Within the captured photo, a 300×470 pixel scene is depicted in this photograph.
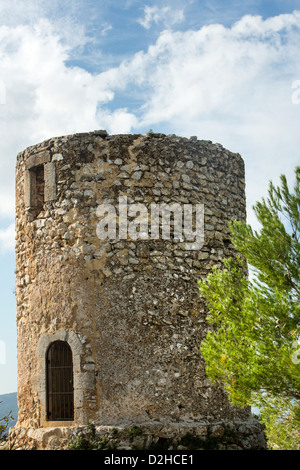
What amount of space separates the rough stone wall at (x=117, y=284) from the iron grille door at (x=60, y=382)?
143mm

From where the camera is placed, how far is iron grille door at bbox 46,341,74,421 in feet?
28.9

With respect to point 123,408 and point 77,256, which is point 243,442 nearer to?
point 123,408

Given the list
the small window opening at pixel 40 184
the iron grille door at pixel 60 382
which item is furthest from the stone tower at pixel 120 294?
the small window opening at pixel 40 184

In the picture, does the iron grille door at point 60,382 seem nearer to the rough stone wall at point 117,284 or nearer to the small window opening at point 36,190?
the rough stone wall at point 117,284

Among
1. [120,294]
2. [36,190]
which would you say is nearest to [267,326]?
[120,294]

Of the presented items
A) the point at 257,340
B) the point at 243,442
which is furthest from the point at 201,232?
the point at 243,442

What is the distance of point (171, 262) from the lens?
901cm

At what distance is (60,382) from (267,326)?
350 centimetres

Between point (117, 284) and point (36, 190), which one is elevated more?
point (36, 190)

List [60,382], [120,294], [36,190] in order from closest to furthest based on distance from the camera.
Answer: [120,294], [60,382], [36,190]

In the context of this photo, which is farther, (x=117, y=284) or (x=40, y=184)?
(x=40, y=184)

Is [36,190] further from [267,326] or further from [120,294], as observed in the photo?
[267,326]

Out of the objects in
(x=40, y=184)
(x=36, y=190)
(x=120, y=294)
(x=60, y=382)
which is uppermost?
(x=40, y=184)

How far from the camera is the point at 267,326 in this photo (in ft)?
23.5
